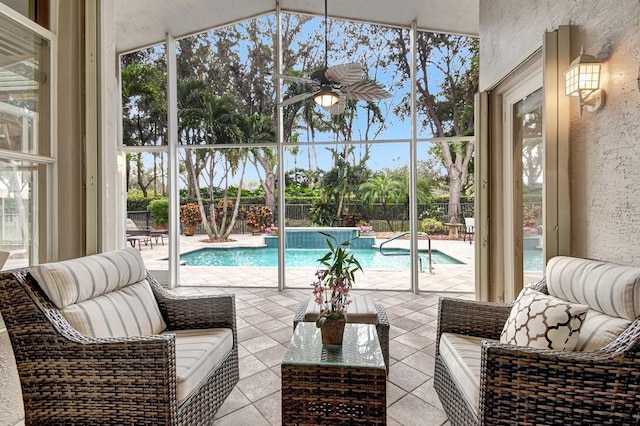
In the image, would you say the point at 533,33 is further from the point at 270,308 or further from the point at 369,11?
the point at 270,308

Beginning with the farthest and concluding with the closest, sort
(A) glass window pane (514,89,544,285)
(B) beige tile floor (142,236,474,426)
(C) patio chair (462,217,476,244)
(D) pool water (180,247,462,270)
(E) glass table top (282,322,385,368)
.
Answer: (C) patio chair (462,217,476,244) → (D) pool water (180,247,462,270) → (A) glass window pane (514,89,544,285) → (B) beige tile floor (142,236,474,426) → (E) glass table top (282,322,385,368)

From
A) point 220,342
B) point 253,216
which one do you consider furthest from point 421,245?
point 220,342

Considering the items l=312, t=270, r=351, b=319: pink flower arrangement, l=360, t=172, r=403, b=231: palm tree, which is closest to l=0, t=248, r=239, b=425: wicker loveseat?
l=312, t=270, r=351, b=319: pink flower arrangement

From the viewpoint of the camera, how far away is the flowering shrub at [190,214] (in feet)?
17.9

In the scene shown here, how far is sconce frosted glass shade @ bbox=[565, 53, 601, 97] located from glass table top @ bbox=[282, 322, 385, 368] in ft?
6.08

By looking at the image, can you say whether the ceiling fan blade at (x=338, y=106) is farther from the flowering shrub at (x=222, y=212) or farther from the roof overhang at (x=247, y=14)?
the flowering shrub at (x=222, y=212)

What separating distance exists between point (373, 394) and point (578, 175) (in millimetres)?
1828

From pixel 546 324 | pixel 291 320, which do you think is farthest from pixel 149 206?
pixel 546 324

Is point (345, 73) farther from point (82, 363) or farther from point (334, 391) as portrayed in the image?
point (82, 363)

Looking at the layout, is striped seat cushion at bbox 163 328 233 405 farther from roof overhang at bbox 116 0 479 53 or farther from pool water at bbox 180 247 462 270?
roof overhang at bbox 116 0 479 53

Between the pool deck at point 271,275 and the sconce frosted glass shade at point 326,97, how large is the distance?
2.83 meters

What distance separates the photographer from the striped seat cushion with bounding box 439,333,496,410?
4.73 feet

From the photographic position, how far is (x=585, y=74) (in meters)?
1.87

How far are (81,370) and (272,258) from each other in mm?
4278
